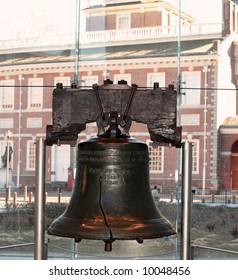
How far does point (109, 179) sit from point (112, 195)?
0.05m

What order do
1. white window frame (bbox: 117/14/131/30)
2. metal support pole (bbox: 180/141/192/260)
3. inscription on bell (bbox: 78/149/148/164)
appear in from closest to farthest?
inscription on bell (bbox: 78/149/148/164)
metal support pole (bbox: 180/141/192/260)
white window frame (bbox: 117/14/131/30)

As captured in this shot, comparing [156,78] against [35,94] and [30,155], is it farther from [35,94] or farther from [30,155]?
[30,155]

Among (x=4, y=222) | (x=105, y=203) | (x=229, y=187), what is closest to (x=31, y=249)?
(x=4, y=222)

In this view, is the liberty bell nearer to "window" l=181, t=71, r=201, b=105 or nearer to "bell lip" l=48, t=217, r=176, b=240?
"bell lip" l=48, t=217, r=176, b=240

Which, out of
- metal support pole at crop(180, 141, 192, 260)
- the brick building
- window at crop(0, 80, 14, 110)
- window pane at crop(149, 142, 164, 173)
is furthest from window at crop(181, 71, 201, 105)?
metal support pole at crop(180, 141, 192, 260)

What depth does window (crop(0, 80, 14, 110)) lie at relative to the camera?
6.75m

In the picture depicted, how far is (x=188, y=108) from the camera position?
Answer: 650 centimetres

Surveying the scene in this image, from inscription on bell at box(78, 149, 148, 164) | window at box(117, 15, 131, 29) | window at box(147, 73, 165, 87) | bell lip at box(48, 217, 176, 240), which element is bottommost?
bell lip at box(48, 217, 176, 240)

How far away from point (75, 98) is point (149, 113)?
0.24m

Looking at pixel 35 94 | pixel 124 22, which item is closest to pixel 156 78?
pixel 124 22

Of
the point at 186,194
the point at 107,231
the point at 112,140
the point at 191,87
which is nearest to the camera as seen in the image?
the point at 107,231

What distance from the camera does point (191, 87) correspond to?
6.52 metres
